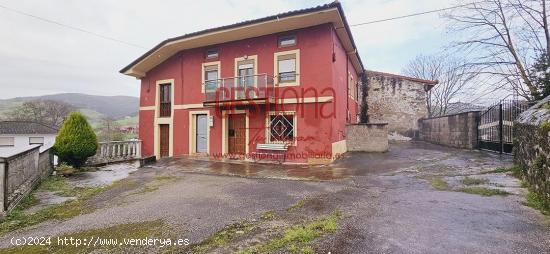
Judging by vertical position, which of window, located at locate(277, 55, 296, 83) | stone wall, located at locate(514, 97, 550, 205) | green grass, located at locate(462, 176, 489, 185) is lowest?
green grass, located at locate(462, 176, 489, 185)

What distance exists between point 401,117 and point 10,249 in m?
21.6

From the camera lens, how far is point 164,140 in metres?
16.0

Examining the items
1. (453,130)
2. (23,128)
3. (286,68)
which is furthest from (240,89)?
(23,128)

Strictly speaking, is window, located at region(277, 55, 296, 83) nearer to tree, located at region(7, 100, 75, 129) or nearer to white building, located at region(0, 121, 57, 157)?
white building, located at region(0, 121, 57, 157)

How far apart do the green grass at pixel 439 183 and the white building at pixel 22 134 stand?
4634 cm

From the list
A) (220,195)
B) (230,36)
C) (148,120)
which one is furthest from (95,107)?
(220,195)

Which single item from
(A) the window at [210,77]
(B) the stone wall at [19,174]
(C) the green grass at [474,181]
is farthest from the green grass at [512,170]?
(A) the window at [210,77]

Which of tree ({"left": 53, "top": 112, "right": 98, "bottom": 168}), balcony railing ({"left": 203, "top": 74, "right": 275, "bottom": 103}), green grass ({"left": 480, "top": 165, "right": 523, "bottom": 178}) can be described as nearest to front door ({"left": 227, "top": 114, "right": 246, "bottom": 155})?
balcony railing ({"left": 203, "top": 74, "right": 275, "bottom": 103})

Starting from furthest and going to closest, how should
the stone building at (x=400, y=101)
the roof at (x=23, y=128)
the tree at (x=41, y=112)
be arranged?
the tree at (x=41, y=112) → the roof at (x=23, y=128) → the stone building at (x=400, y=101)

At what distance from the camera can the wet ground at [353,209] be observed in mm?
3391

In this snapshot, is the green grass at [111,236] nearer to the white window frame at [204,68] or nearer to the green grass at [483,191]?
the green grass at [483,191]

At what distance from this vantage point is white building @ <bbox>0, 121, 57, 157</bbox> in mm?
37688

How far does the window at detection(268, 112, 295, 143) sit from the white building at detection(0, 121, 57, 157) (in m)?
39.5

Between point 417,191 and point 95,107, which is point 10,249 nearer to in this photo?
point 417,191
